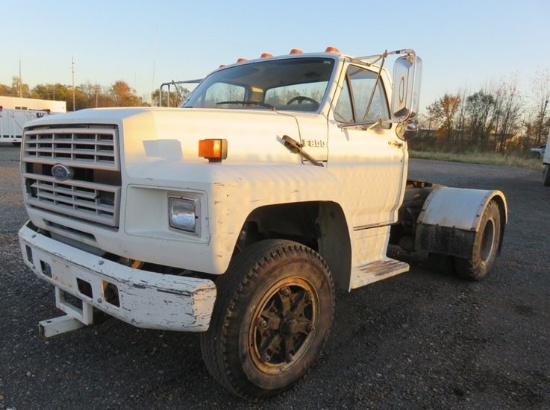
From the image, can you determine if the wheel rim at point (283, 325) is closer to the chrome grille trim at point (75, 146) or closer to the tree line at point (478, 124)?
the chrome grille trim at point (75, 146)

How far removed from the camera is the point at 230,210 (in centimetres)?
229

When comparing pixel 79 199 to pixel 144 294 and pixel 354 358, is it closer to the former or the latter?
pixel 144 294

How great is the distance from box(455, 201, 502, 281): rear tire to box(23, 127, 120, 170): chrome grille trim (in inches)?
151

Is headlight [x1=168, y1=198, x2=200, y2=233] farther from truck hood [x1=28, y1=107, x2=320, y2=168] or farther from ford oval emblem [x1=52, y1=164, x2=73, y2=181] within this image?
ford oval emblem [x1=52, y1=164, x2=73, y2=181]

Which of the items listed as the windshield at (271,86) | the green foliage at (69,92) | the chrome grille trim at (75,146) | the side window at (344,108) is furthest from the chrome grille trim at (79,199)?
the green foliage at (69,92)

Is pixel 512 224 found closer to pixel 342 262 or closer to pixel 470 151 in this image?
pixel 342 262

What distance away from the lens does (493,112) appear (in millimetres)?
54188

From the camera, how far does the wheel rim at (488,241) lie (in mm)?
5343

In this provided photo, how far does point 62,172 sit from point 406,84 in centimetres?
249

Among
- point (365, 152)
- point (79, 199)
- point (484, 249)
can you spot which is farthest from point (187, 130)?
point (484, 249)

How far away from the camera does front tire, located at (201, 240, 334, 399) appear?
245 centimetres

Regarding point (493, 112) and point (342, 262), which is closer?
point (342, 262)

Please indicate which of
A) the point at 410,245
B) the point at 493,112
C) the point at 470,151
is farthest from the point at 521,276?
the point at 493,112

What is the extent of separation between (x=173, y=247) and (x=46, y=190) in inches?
51.1
